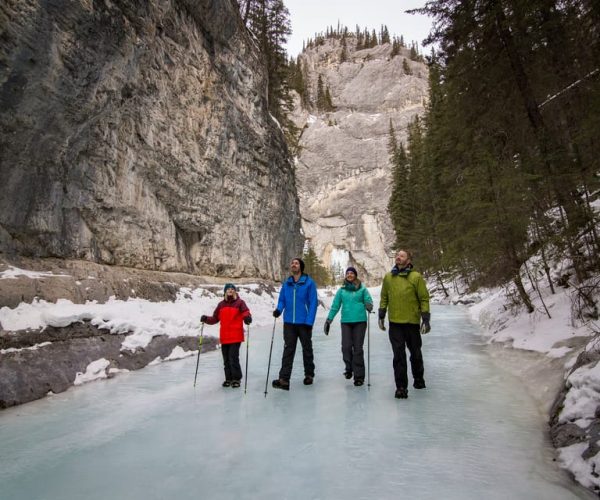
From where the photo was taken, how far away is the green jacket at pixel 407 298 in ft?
17.6

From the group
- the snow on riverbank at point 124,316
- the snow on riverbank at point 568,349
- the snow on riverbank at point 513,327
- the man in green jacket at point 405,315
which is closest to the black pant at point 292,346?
the man in green jacket at point 405,315

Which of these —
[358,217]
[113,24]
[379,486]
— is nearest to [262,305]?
[113,24]

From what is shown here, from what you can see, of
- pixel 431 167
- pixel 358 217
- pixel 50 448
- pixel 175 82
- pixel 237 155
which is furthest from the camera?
pixel 358 217

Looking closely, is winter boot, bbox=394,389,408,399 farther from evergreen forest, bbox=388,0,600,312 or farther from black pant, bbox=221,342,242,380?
evergreen forest, bbox=388,0,600,312

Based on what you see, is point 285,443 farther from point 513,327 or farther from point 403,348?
point 513,327

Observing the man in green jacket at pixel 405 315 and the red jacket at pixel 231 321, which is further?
the red jacket at pixel 231 321

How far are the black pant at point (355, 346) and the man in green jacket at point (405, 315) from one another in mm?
764

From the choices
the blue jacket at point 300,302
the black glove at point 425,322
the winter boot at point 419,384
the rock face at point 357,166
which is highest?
the rock face at point 357,166

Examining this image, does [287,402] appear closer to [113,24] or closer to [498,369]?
[498,369]

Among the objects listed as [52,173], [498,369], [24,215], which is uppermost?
[52,173]

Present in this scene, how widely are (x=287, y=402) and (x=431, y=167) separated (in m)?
28.5

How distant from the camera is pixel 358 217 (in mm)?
77062

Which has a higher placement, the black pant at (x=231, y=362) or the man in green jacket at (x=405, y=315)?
the man in green jacket at (x=405, y=315)

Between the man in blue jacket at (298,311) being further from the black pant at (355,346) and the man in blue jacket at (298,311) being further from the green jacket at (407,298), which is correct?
the green jacket at (407,298)
